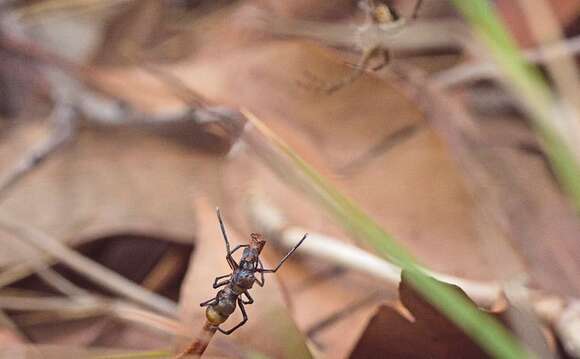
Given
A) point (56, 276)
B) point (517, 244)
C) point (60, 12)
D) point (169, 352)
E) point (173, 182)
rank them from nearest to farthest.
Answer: point (169, 352) → point (517, 244) → point (56, 276) → point (173, 182) → point (60, 12)

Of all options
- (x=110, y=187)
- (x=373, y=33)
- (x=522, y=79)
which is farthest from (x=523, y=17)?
(x=110, y=187)

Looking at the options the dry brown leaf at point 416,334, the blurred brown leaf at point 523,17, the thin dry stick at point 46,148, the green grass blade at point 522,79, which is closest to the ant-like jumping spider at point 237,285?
the dry brown leaf at point 416,334

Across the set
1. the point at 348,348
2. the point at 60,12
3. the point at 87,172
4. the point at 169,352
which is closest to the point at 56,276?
the point at 87,172

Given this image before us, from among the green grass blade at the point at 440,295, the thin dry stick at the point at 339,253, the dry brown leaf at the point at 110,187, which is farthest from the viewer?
the dry brown leaf at the point at 110,187

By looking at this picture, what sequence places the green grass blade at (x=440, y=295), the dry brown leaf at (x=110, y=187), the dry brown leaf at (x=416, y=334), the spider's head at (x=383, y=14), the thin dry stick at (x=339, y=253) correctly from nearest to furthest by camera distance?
the green grass blade at (x=440, y=295), the dry brown leaf at (x=416, y=334), the thin dry stick at (x=339, y=253), the spider's head at (x=383, y=14), the dry brown leaf at (x=110, y=187)

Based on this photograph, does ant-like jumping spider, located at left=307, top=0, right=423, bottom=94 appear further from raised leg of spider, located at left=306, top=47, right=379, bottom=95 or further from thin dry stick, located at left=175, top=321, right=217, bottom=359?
thin dry stick, located at left=175, top=321, right=217, bottom=359

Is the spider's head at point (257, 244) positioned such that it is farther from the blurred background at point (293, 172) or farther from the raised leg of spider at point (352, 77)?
the raised leg of spider at point (352, 77)

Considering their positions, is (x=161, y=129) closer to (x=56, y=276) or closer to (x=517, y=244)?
(x=56, y=276)

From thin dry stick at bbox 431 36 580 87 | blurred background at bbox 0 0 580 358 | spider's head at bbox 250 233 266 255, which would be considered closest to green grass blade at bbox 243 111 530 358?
blurred background at bbox 0 0 580 358
